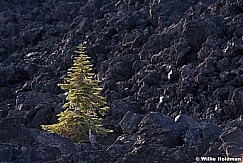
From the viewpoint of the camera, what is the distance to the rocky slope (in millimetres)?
19703

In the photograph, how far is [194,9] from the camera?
5100 cm

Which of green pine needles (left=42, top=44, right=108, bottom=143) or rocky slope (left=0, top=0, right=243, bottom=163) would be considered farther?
green pine needles (left=42, top=44, right=108, bottom=143)

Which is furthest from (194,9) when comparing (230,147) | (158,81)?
(230,147)

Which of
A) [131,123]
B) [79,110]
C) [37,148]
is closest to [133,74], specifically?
[79,110]

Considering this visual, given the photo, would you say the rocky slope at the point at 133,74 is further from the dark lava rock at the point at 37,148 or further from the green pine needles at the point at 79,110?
the green pine needles at the point at 79,110

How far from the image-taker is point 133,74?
4612 cm

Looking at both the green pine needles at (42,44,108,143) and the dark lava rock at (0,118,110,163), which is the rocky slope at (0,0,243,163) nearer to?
the dark lava rock at (0,118,110,163)

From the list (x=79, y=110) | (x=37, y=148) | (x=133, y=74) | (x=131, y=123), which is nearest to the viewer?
(x=37, y=148)

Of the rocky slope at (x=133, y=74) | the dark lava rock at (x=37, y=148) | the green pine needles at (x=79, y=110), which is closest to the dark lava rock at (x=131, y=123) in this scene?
the rocky slope at (x=133, y=74)

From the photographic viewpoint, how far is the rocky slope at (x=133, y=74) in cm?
1970

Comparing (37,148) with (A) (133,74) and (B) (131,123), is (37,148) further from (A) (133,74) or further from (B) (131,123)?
(A) (133,74)

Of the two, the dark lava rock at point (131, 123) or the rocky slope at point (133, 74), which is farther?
the dark lava rock at point (131, 123)

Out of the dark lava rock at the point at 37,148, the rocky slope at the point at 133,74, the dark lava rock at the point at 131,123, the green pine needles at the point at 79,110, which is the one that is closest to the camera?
the dark lava rock at the point at 37,148

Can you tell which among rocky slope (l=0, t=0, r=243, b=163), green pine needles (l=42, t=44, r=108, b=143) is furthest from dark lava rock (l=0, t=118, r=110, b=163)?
green pine needles (l=42, t=44, r=108, b=143)
